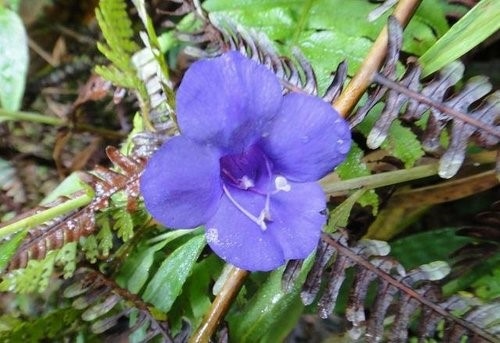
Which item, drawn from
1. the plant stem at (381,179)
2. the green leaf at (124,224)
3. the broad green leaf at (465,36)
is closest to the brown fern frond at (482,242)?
the plant stem at (381,179)

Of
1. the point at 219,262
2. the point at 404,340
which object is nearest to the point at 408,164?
the point at 404,340

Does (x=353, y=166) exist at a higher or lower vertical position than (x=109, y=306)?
higher

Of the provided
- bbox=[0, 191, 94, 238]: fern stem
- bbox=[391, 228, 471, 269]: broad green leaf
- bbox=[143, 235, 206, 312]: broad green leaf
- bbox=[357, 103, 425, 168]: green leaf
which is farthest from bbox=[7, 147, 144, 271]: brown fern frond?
bbox=[391, 228, 471, 269]: broad green leaf

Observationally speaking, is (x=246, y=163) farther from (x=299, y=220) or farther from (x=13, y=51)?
(x=13, y=51)

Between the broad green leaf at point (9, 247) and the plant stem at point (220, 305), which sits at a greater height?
the broad green leaf at point (9, 247)

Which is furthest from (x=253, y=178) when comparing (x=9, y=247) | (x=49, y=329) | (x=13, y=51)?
(x=13, y=51)

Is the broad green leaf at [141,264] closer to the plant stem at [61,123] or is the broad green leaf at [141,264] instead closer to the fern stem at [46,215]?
the fern stem at [46,215]

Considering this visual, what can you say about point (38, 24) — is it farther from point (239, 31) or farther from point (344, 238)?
point (344, 238)

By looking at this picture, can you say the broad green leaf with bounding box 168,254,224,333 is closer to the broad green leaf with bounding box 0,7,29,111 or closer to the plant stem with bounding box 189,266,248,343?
the plant stem with bounding box 189,266,248,343
